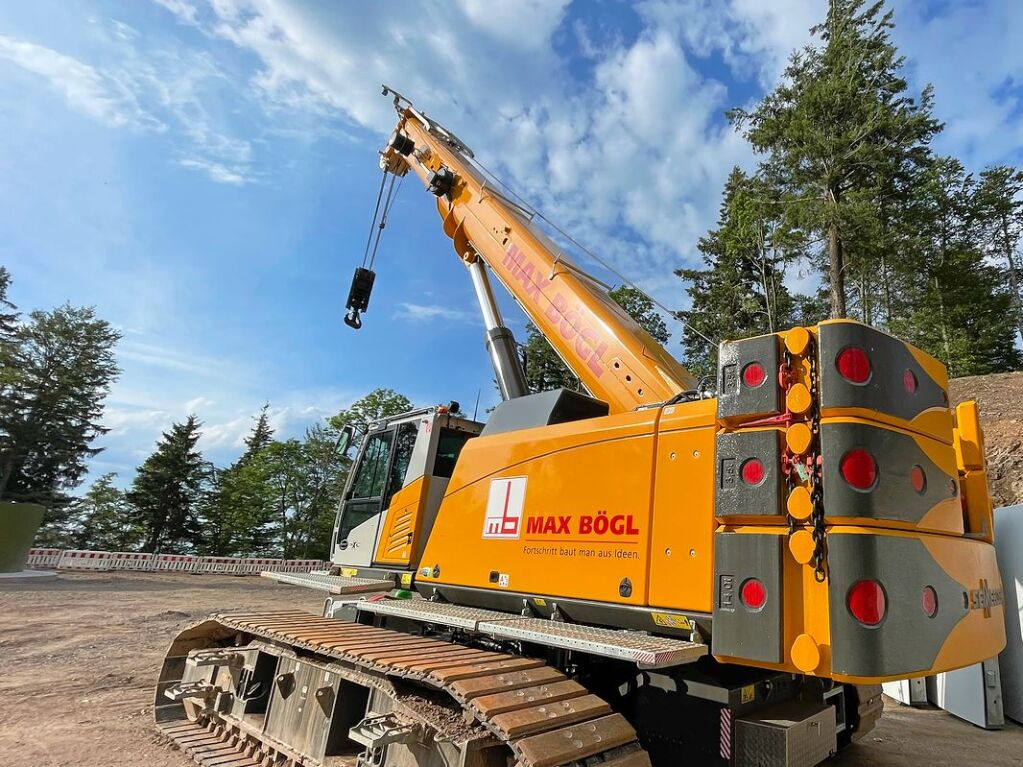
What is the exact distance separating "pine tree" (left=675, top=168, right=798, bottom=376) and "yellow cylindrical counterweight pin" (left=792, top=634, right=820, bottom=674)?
22196mm

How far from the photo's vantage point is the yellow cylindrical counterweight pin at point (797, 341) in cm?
274

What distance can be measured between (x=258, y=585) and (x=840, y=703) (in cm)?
1890

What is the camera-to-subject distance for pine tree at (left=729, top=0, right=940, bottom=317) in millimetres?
20078

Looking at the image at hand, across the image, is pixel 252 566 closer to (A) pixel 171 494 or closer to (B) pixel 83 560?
(B) pixel 83 560

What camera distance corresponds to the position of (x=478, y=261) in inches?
279

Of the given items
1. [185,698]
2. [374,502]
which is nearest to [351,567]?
[374,502]

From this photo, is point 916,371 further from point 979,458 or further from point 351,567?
point 351,567

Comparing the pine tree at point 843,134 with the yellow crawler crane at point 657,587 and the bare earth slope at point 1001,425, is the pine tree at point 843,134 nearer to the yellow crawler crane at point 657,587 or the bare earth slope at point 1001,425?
the bare earth slope at point 1001,425

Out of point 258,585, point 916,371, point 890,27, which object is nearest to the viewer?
point 916,371

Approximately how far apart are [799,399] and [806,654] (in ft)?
3.54

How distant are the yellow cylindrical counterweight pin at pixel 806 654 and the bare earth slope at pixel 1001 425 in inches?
432

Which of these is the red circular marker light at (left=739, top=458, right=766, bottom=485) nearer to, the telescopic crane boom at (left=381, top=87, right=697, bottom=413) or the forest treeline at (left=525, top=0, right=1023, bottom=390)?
the telescopic crane boom at (left=381, top=87, right=697, bottom=413)

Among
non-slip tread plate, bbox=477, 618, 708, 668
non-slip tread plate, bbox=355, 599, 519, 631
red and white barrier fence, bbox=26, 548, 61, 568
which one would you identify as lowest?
red and white barrier fence, bbox=26, 548, 61, 568

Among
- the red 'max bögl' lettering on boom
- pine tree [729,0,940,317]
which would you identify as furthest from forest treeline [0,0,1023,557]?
the red 'max bögl' lettering on boom
